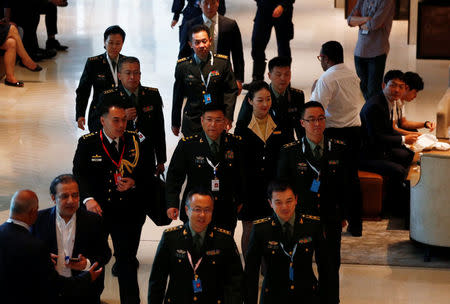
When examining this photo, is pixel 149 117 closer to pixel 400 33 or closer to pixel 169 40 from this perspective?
pixel 169 40

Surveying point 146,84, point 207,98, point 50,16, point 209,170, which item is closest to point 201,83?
point 207,98

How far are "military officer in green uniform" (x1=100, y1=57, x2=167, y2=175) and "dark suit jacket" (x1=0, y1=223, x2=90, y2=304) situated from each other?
2346 mm

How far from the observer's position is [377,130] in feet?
27.0

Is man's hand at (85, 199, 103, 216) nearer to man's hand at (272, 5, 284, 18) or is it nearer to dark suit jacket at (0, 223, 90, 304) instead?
dark suit jacket at (0, 223, 90, 304)

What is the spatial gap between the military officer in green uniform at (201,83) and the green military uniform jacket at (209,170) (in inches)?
66.3

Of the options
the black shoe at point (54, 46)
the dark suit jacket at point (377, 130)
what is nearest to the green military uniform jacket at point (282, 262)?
the dark suit jacket at point (377, 130)

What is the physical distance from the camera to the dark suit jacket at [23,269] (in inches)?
187

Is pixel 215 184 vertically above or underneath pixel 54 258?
above

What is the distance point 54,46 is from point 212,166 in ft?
32.5

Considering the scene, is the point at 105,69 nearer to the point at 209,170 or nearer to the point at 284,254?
the point at 209,170

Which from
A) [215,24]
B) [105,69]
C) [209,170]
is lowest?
[209,170]

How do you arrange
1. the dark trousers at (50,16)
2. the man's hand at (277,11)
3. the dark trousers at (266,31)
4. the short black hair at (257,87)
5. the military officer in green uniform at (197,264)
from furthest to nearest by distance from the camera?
the dark trousers at (50,16)
the dark trousers at (266,31)
the man's hand at (277,11)
the short black hair at (257,87)
the military officer in green uniform at (197,264)

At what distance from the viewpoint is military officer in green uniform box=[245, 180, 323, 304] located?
527 cm

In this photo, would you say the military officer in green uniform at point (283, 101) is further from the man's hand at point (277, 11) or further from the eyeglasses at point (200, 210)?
the man's hand at point (277, 11)
